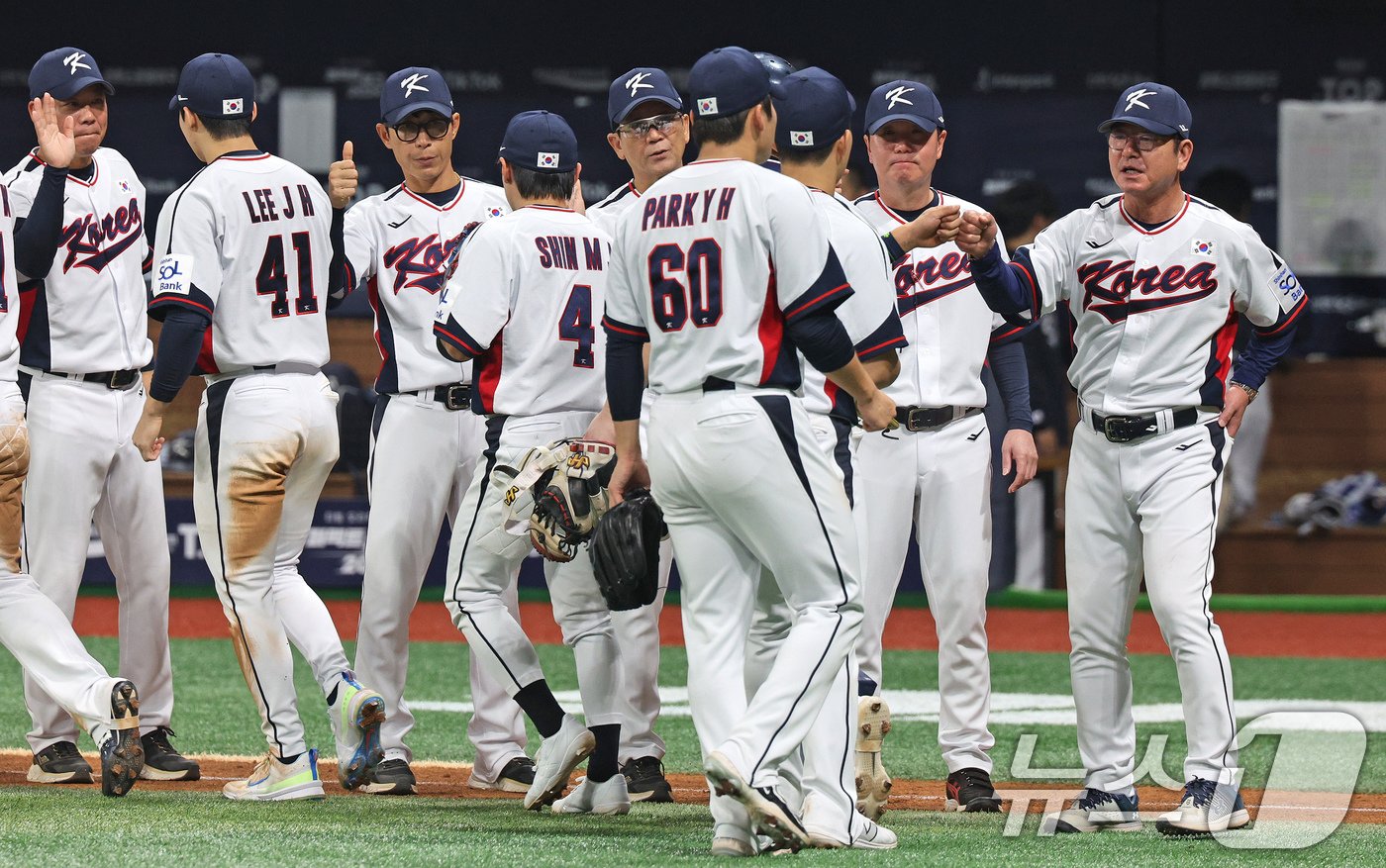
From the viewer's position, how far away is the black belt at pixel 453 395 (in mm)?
6016

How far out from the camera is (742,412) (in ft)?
14.4

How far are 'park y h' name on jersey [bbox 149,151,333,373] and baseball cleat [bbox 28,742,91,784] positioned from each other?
1.25 metres

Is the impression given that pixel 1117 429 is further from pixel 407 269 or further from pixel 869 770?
pixel 407 269

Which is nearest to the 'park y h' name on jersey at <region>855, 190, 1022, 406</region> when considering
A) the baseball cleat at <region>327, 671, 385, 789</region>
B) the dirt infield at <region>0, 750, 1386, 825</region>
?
the dirt infield at <region>0, 750, 1386, 825</region>

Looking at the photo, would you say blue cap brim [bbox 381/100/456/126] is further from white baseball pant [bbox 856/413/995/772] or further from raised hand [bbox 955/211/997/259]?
raised hand [bbox 955/211/997/259]

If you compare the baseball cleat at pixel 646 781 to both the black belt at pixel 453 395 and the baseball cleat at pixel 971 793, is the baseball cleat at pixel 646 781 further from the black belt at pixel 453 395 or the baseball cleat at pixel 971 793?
the black belt at pixel 453 395

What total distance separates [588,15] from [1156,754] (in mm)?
7823

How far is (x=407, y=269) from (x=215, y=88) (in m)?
0.88

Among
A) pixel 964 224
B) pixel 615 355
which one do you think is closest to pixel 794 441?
pixel 615 355

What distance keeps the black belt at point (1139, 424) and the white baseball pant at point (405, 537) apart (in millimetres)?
1921

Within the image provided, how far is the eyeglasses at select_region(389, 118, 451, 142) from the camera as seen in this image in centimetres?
613

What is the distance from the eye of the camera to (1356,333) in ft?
42.6

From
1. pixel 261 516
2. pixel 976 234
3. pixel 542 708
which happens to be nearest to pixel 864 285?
pixel 976 234

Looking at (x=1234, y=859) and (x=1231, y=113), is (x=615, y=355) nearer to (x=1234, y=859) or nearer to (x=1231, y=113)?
(x=1234, y=859)
